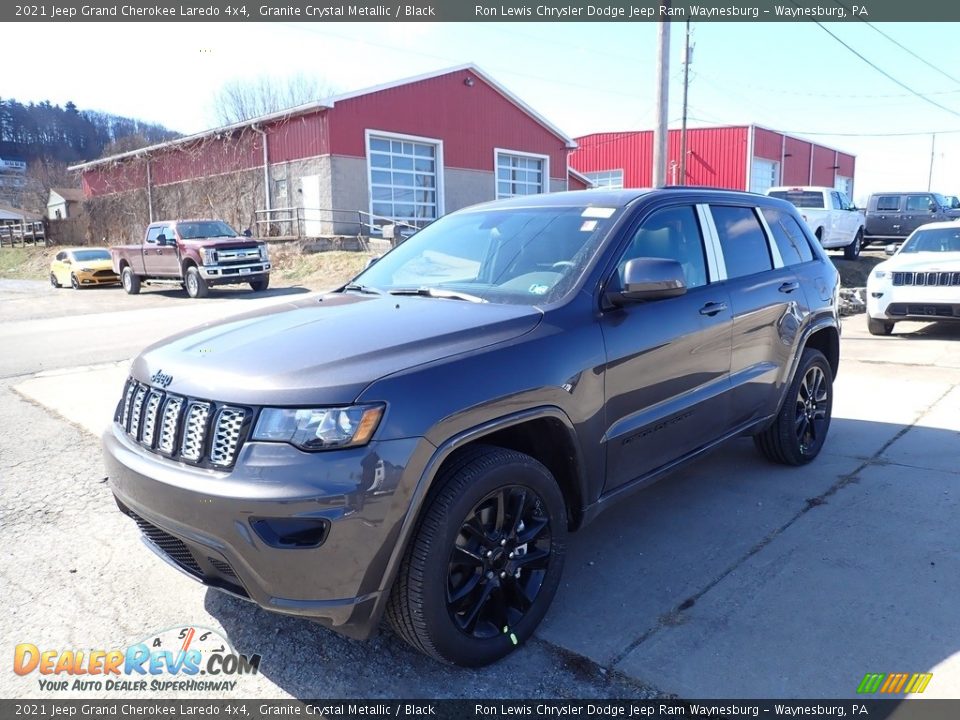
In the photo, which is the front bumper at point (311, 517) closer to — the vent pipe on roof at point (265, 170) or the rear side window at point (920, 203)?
the rear side window at point (920, 203)

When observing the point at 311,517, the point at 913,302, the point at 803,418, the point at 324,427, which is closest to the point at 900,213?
the point at 913,302

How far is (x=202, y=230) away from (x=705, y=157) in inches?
1120

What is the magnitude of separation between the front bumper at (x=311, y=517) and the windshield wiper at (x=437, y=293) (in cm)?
109

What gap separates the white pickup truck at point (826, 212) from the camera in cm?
1792

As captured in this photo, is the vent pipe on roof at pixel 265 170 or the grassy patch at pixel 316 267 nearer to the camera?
the grassy patch at pixel 316 267

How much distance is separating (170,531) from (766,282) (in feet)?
11.7

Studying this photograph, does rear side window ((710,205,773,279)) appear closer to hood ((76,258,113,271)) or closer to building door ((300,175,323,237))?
building door ((300,175,323,237))

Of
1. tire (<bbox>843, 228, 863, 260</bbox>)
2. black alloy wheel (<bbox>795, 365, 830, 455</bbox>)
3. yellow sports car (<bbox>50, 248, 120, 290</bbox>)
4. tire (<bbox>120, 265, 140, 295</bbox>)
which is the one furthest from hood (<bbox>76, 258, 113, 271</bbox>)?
black alloy wheel (<bbox>795, 365, 830, 455</bbox>)

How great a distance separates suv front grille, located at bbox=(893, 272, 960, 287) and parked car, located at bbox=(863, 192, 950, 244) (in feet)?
43.7

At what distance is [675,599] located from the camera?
10.5 feet

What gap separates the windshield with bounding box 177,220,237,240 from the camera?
62.3 ft

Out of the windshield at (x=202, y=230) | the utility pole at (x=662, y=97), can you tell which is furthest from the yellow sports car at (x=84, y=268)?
the utility pole at (x=662, y=97)

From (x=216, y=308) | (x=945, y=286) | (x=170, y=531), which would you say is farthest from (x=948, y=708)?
(x=216, y=308)

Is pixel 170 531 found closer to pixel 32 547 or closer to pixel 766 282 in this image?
pixel 32 547
